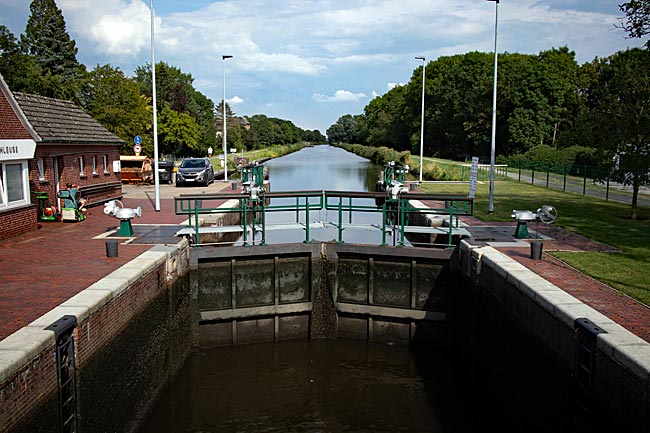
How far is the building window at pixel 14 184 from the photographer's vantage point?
14281 mm

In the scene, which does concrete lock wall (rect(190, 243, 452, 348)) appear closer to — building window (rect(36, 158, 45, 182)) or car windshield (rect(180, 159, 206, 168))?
building window (rect(36, 158, 45, 182))

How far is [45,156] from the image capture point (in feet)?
58.3

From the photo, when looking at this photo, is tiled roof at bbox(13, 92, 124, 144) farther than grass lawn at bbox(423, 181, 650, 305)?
Yes

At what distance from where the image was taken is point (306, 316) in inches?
527

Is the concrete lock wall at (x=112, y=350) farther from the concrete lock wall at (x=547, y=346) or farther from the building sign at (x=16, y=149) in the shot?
the concrete lock wall at (x=547, y=346)

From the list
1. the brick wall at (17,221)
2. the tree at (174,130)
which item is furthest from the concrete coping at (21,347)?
the tree at (174,130)

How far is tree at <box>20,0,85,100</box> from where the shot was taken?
2386 inches

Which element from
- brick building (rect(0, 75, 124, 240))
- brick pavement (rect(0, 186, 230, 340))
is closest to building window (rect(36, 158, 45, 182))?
brick building (rect(0, 75, 124, 240))

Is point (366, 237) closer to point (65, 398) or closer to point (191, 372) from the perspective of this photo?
point (191, 372)

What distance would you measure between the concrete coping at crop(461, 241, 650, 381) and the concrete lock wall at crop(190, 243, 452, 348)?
1.96 m

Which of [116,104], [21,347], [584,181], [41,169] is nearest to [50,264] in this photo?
[21,347]

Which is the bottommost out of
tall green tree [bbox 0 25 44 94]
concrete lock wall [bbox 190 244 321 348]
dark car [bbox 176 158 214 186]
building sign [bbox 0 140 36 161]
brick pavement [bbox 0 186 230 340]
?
concrete lock wall [bbox 190 244 321 348]

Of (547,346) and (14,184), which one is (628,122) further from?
(14,184)

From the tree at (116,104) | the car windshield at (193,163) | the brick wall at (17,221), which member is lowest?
the brick wall at (17,221)
